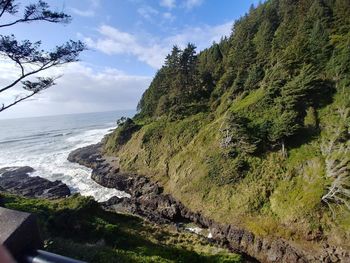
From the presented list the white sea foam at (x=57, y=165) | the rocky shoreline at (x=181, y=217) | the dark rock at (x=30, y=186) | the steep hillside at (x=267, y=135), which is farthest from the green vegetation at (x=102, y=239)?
the dark rock at (x=30, y=186)

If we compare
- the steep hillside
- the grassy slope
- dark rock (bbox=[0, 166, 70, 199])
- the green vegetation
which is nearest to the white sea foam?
dark rock (bbox=[0, 166, 70, 199])

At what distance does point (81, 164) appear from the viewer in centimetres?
5047

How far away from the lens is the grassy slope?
23000 mm

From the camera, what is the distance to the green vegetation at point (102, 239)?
12.1m

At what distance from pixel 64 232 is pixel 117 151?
36090mm

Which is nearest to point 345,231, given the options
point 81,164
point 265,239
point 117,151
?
point 265,239

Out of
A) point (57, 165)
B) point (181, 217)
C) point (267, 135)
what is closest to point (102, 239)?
point (181, 217)

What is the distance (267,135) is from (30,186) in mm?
33139

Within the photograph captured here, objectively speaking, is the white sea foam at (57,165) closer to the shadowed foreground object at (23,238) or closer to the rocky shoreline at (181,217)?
the rocky shoreline at (181,217)

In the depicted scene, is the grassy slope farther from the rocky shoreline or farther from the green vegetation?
the green vegetation

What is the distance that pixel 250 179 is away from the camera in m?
28.5

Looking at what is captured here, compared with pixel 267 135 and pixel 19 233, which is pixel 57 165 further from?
pixel 19 233

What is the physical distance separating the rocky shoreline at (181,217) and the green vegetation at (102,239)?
3444 mm

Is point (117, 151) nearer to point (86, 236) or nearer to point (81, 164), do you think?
point (81, 164)
